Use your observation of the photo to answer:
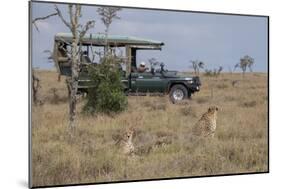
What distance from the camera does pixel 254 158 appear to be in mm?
4352

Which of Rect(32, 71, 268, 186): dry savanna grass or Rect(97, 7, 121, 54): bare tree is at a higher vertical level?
Rect(97, 7, 121, 54): bare tree

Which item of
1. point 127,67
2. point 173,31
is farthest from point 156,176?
point 173,31

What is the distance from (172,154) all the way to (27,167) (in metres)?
1.09

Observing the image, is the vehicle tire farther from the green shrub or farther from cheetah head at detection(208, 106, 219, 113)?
the green shrub

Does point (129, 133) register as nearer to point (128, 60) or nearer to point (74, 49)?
point (128, 60)

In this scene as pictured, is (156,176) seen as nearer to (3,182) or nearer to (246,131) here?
(246,131)

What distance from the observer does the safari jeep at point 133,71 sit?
3.85m

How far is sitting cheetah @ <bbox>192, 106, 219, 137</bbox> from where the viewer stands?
4184 millimetres

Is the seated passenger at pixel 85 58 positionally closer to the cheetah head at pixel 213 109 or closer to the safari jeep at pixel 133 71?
the safari jeep at pixel 133 71

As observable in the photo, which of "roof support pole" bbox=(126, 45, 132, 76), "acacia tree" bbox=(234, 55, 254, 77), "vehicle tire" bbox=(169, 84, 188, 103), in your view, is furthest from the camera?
"acacia tree" bbox=(234, 55, 254, 77)

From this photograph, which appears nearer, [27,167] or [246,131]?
[27,167]

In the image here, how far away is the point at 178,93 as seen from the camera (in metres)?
4.18

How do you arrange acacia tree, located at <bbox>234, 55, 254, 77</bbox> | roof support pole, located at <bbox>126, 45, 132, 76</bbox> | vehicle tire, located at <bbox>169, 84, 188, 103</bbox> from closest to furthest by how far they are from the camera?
1. roof support pole, located at <bbox>126, 45, 132, 76</bbox>
2. vehicle tire, located at <bbox>169, 84, 188, 103</bbox>
3. acacia tree, located at <bbox>234, 55, 254, 77</bbox>

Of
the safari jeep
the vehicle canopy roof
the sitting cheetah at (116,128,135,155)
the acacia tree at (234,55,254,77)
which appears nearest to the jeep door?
the safari jeep
